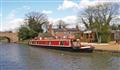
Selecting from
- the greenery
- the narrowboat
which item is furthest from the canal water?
the greenery

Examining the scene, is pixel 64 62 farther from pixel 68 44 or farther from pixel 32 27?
pixel 32 27

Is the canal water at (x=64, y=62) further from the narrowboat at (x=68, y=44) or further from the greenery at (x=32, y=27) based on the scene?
the greenery at (x=32, y=27)

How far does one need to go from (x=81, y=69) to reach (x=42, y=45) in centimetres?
3158

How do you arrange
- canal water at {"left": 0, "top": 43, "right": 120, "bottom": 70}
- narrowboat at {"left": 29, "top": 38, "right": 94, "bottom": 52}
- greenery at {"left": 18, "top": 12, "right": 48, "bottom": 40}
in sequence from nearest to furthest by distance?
canal water at {"left": 0, "top": 43, "right": 120, "bottom": 70}
narrowboat at {"left": 29, "top": 38, "right": 94, "bottom": 52}
greenery at {"left": 18, "top": 12, "right": 48, "bottom": 40}

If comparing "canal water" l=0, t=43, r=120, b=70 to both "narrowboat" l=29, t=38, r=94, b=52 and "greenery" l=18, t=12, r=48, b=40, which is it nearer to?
"narrowboat" l=29, t=38, r=94, b=52

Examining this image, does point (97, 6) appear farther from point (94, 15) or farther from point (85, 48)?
point (85, 48)

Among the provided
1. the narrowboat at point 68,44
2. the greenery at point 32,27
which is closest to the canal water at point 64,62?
the narrowboat at point 68,44

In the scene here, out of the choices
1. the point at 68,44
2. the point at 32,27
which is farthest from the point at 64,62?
the point at 32,27

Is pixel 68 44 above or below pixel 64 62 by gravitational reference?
above

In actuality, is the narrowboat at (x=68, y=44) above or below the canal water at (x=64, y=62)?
above

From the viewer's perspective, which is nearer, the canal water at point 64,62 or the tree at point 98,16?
the canal water at point 64,62

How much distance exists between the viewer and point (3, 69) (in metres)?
24.0

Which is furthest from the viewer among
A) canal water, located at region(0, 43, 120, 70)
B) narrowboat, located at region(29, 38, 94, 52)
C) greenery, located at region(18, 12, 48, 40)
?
greenery, located at region(18, 12, 48, 40)

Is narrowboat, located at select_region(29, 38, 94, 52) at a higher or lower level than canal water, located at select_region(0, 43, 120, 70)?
higher
